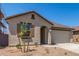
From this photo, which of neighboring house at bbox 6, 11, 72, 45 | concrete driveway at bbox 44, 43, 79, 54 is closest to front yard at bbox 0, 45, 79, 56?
concrete driveway at bbox 44, 43, 79, 54

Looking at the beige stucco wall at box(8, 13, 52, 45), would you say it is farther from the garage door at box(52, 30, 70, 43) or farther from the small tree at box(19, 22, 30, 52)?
the garage door at box(52, 30, 70, 43)

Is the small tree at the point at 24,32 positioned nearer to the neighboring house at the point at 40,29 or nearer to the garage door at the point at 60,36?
the neighboring house at the point at 40,29

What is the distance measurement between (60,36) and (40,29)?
883 mm

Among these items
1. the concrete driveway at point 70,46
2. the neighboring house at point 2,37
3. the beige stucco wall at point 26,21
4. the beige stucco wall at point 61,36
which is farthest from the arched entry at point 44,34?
the neighboring house at point 2,37

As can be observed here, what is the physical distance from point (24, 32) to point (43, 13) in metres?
1.07

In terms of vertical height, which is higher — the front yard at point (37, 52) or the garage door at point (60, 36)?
the garage door at point (60, 36)

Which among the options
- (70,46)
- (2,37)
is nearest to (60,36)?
(70,46)

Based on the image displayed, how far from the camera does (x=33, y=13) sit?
10.5 meters

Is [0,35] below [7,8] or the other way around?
below

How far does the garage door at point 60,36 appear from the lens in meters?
10.7

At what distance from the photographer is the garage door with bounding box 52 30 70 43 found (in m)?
A: 10.7

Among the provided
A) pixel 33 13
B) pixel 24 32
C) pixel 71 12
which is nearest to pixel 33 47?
pixel 24 32

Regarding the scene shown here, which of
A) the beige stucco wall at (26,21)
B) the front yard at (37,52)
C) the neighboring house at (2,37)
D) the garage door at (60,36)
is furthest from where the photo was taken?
the garage door at (60,36)

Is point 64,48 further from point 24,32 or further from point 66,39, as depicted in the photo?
point 24,32
